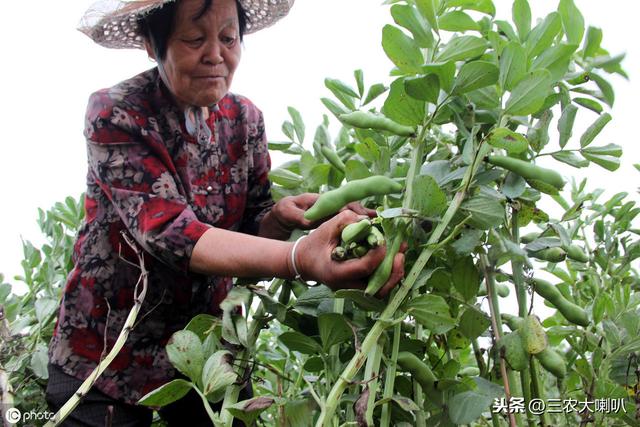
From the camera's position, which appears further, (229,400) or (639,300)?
(639,300)

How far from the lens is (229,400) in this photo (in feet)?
2.85

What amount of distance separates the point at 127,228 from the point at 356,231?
0.54 metres

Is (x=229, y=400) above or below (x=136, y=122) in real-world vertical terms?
below

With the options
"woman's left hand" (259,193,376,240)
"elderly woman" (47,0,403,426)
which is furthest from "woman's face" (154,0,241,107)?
"woman's left hand" (259,193,376,240)

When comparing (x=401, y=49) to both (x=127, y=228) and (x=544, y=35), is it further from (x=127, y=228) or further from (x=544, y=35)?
Answer: (x=127, y=228)

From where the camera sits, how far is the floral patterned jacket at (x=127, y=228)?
1.15 meters

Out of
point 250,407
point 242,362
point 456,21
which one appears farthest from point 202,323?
point 456,21

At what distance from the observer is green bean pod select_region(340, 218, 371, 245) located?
756 mm

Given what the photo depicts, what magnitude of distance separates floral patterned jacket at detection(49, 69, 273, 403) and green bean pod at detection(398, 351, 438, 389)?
1.63 ft

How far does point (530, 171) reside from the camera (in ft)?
2.63

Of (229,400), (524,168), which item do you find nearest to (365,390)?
(229,400)

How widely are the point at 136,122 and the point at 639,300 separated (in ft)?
2.93

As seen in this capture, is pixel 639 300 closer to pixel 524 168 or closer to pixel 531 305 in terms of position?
pixel 531 305

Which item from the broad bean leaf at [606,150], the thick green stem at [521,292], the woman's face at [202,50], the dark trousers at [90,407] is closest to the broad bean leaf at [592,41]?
the broad bean leaf at [606,150]
